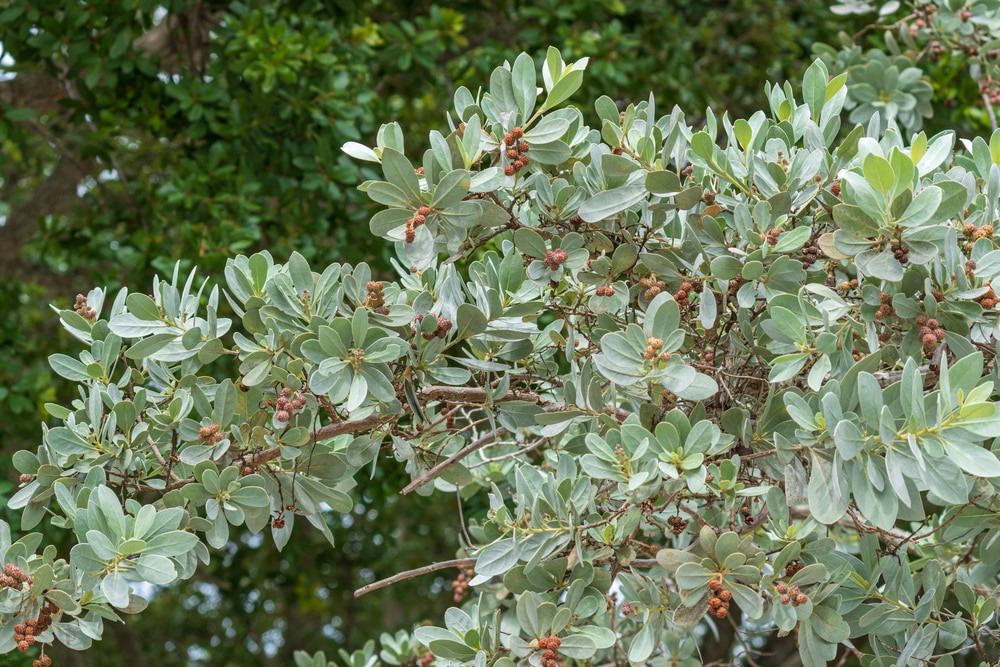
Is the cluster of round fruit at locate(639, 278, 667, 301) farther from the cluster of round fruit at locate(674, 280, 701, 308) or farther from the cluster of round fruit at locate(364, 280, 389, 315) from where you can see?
the cluster of round fruit at locate(364, 280, 389, 315)

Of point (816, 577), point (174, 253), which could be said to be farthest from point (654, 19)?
point (816, 577)

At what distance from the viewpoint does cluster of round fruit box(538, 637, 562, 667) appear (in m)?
1.41

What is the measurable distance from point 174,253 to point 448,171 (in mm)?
1899

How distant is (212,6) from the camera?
11.1 ft

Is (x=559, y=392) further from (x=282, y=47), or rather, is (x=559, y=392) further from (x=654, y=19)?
(x=654, y=19)

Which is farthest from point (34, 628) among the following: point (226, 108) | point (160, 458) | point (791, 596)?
point (226, 108)

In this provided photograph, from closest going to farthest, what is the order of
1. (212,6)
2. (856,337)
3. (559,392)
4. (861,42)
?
(856,337) < (559,392) < (212,6) < (861,42)

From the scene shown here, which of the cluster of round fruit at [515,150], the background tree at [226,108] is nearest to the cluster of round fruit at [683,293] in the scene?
the cluster of round fruit at [515,150]

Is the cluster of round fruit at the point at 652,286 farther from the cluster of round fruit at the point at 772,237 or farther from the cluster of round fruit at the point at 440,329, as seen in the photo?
the cluster of round fruit at the point at 440,329

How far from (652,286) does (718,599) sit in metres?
0.44

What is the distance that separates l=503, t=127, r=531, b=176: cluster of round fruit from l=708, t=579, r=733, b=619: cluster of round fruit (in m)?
0.63

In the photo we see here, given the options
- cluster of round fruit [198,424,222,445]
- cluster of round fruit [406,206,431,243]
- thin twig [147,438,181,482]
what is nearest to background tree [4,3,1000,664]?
thin twig [147,438,181,482]

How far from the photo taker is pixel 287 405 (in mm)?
1391

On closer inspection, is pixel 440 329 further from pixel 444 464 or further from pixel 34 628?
pixel 34 628
